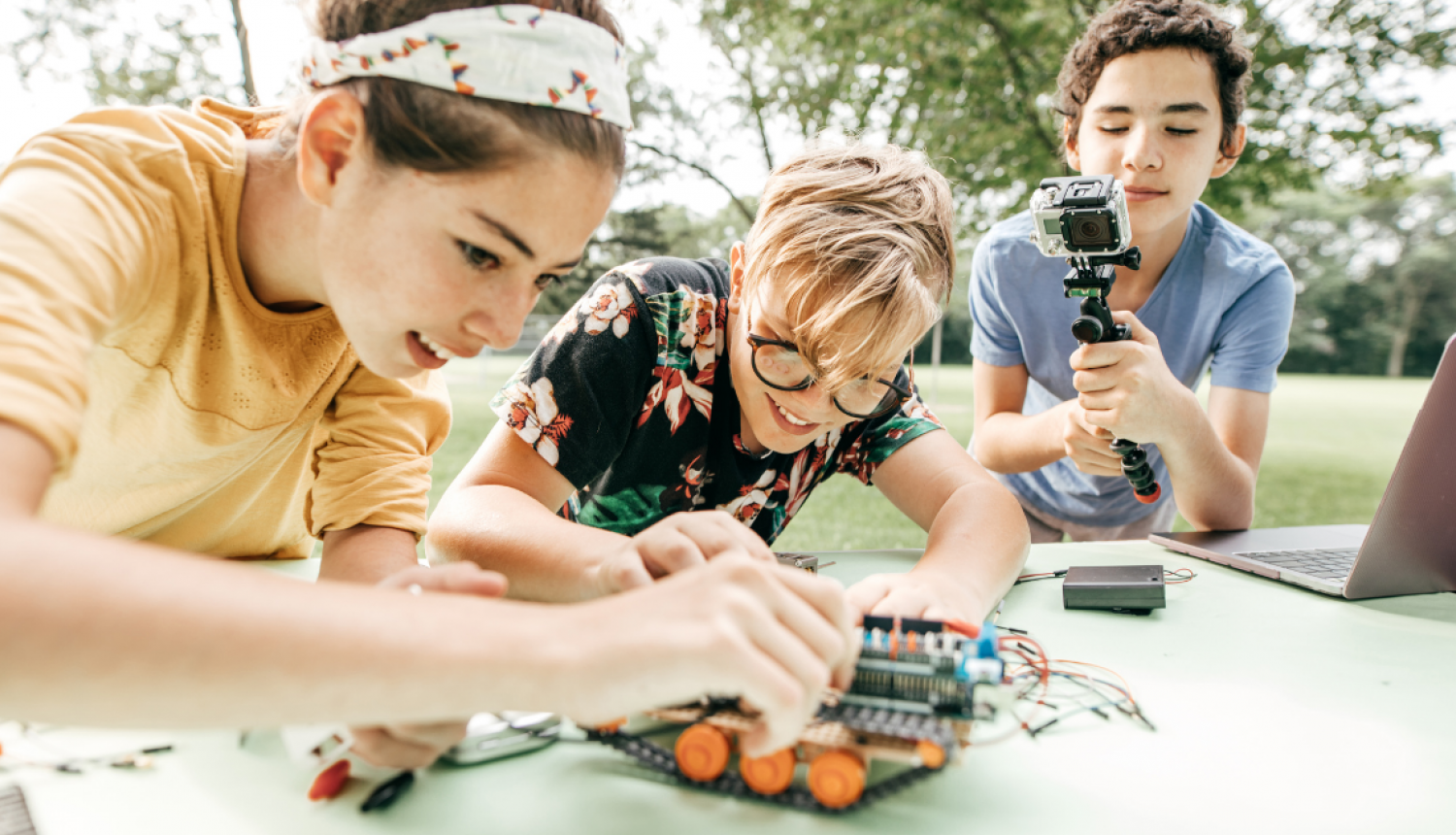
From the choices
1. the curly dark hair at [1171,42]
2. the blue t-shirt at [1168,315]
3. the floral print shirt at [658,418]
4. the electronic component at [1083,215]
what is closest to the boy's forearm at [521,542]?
the floral print shirt at [658,418]

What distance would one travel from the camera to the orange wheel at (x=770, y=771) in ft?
2.54

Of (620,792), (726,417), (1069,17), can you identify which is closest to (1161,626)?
(726,417)

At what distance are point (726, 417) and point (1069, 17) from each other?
6.39 metres

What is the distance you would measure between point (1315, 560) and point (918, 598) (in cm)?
104

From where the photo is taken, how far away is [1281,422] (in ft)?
45.3

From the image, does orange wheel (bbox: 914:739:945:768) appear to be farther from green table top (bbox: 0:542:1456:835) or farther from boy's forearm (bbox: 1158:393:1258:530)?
boy's forearm (bbox: 1158:393:1258:530)

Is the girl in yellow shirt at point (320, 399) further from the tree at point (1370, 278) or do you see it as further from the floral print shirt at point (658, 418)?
the tree at point (1370, 278)

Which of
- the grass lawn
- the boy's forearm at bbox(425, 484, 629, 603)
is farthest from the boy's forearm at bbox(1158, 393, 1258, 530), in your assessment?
the boy's forearm at bbox(425, 484, 629, 603)

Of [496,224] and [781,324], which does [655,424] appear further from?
[496,224]

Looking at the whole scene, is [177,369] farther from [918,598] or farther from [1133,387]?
[1133,387]

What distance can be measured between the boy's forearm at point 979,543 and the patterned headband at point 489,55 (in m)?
0.88

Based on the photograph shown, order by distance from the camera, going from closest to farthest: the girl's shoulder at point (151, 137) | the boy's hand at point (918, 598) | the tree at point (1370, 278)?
the girl's shoulder at point (151, 137), the boy's hand at point (918, 598), the tree at point (1370, 278)

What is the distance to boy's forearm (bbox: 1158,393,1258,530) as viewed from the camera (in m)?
1.81

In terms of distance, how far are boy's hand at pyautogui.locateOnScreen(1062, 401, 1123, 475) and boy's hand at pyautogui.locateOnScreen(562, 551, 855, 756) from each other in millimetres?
1340
